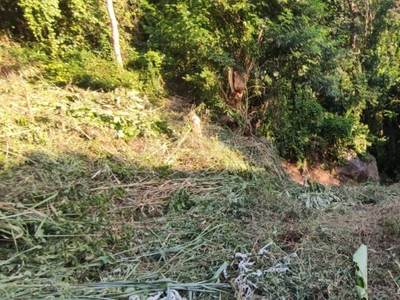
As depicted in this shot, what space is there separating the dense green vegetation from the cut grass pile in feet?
0.05

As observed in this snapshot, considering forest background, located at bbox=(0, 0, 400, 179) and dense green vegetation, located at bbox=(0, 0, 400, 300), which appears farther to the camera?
forest background, located at bbox=(0, 0, 400, 179)

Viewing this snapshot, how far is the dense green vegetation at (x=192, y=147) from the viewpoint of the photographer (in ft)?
7.42

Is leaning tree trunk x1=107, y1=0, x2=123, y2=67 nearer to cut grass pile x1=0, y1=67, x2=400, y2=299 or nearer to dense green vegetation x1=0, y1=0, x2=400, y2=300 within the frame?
dense green vegetation x1=0, y1=0, x2=400, y2=300

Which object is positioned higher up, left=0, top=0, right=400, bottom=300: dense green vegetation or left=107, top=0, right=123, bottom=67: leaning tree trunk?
left=107, top=0, right=123, bottom=67: leaning tree trunk

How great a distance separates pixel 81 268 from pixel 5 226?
2.05 ft

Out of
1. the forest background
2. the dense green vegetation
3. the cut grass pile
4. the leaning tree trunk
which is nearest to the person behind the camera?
the cut grass pile

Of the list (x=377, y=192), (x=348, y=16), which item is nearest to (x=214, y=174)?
(x=377, y=192)

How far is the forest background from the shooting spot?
5180mm

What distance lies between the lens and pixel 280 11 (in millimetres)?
5398

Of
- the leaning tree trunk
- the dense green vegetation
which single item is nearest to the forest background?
the dense green vegetation

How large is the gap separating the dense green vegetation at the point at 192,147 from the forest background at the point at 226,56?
0.09 feet

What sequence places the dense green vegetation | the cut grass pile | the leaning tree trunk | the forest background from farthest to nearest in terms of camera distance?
the leaning tree trunk < the forest background < the dense green vegetation < the cut grass pile

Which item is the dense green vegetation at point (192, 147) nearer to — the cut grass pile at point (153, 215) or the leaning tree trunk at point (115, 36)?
the cut grass pile at point (153, 215)

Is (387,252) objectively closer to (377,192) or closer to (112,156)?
(377,192)
